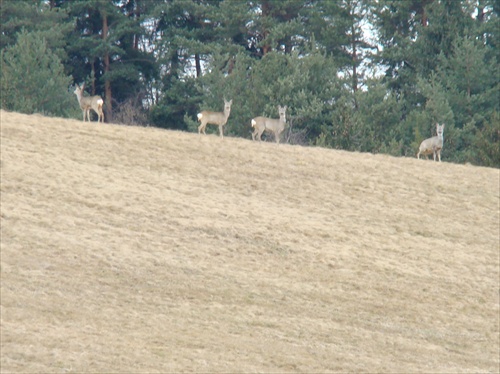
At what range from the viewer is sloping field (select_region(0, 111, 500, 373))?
16.1 metres

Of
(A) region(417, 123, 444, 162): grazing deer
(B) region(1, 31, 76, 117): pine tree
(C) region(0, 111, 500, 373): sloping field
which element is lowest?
(C) region(0, 111, 500, 373): sloping field

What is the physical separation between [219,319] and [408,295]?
456 centimetres

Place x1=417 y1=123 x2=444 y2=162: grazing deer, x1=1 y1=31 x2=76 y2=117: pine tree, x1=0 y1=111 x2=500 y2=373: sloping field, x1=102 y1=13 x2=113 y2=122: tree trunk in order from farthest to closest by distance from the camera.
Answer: x1=102 y1=13 x2=113 y2=122: tree trunk, x1=1 y1=31 x2=76 y2=117: pine tree, x1=417 y1=123 x2=444 y2=162: grazing deer, x1=0 y1=111 x2=500 y2=373: sloping field

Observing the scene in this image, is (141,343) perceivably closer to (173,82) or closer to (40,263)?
(40,263)

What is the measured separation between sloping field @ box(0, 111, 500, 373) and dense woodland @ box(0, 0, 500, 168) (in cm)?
1286

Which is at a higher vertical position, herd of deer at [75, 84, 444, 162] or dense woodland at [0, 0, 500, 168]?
dense woodland at [0, 0, 500, 168]

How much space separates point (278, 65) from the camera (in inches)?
1778

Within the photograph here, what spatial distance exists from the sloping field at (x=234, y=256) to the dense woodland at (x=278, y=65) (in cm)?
1286

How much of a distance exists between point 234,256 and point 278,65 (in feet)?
83.2

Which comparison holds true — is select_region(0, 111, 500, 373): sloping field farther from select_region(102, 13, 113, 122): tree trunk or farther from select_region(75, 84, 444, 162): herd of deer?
select_region(102, 13, 113, 122): tree trunk

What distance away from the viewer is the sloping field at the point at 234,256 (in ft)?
52.7

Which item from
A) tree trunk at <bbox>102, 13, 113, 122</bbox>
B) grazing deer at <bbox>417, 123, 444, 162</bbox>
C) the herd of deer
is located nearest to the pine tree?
tree trunk at <bbox>102, 13, 113, 122</bbox>

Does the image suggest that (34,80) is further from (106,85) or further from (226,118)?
(226,118)

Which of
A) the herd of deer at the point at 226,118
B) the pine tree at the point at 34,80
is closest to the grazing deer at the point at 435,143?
the herd of deer at the point at 226,118
